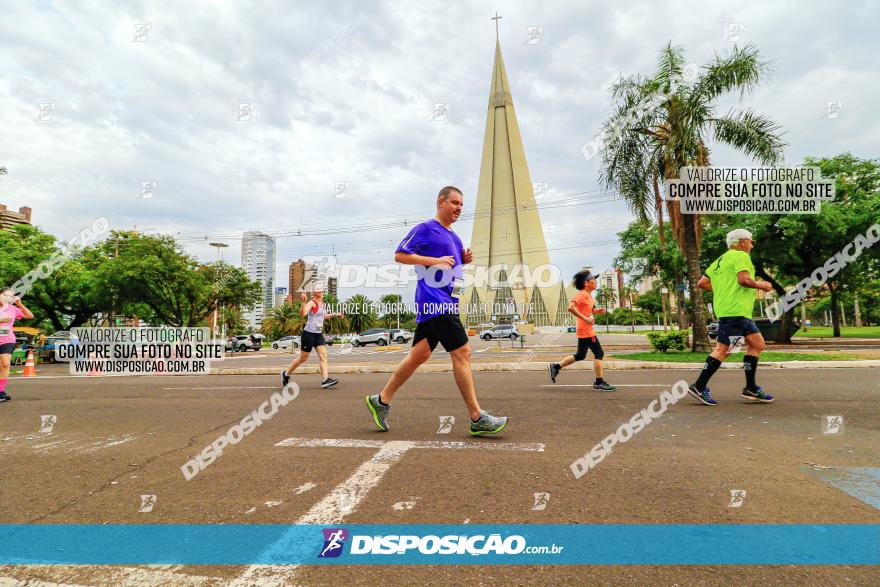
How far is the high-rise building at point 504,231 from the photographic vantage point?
289 feet

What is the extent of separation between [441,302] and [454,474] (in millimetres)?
1462

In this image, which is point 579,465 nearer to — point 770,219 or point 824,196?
point 770,219

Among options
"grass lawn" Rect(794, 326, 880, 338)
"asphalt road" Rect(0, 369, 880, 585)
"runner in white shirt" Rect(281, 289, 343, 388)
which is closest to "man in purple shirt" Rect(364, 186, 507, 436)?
"asphalt road" Rect(0, 369, 880, 585)

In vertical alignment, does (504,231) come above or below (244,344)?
above

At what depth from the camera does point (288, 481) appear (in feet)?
8.92

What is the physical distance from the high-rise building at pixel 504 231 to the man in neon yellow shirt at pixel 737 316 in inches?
3187

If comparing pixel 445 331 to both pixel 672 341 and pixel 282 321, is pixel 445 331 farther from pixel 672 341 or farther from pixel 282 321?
pixel 282 321

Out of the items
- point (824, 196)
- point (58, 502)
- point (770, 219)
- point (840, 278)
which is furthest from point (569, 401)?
point (840, 278)

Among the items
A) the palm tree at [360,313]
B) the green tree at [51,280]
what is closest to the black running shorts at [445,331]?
the green tree at [51,280]

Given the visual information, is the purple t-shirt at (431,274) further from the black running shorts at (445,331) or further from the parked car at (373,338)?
the parked car at (373,338)

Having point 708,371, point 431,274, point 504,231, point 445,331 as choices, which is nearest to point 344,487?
point 445,331

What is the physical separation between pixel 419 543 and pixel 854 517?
204 centimetres

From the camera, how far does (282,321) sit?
59062mm

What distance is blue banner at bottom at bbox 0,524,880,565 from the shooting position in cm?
176
